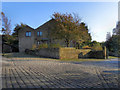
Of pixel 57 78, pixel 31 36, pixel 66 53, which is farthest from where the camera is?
pixel 31 36

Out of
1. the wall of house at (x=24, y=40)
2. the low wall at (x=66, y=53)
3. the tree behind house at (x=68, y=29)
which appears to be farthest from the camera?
the wall of house at (x=24, y=40)

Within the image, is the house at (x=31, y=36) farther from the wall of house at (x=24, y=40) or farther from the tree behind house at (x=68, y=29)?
the tree behind house at (x=68, y=29)

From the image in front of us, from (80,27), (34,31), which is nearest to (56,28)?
(80,27)

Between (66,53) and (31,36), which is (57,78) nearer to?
(66,53)

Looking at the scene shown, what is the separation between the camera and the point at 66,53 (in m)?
14.9

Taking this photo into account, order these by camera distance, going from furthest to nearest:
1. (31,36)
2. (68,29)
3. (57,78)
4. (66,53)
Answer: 1. (31,36)
2. (68,29)
3. (66,53)
4. (57,78)

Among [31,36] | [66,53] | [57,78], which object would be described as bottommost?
[57,78]

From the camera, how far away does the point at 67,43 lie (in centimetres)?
2009

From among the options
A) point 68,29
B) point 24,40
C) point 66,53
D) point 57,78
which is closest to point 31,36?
point 24,40

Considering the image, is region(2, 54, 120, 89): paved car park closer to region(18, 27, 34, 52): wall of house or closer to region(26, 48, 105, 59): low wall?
region(26, 48, 105, 59): low wall

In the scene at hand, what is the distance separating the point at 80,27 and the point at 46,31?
9751 mm

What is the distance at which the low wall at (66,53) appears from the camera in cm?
1446

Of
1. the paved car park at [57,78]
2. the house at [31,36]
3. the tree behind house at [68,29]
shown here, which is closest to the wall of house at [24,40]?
the house at [31,36]

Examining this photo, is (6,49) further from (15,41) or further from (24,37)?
(24,37)
